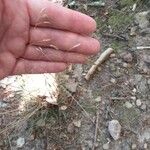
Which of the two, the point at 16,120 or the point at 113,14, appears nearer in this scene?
the point at 16,120

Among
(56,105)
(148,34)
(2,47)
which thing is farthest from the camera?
(148,34)

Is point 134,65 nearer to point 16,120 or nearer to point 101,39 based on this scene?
point 101,39

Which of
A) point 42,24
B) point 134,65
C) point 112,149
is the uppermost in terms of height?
point 42,24

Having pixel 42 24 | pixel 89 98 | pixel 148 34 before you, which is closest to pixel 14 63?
pixel 42 24

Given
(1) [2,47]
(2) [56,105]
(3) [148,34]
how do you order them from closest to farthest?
(1) [2,47] < (2) [56,105] < (3) [148,34]

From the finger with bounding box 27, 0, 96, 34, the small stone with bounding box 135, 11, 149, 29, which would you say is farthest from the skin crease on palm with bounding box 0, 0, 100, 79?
the small stone with bounding box 135, 11, 149, 29

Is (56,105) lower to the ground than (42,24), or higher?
lower

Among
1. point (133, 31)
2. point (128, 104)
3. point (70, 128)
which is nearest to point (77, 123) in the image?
point (70, 128)

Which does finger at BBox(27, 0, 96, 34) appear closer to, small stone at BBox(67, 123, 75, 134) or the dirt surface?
the dirt surface
